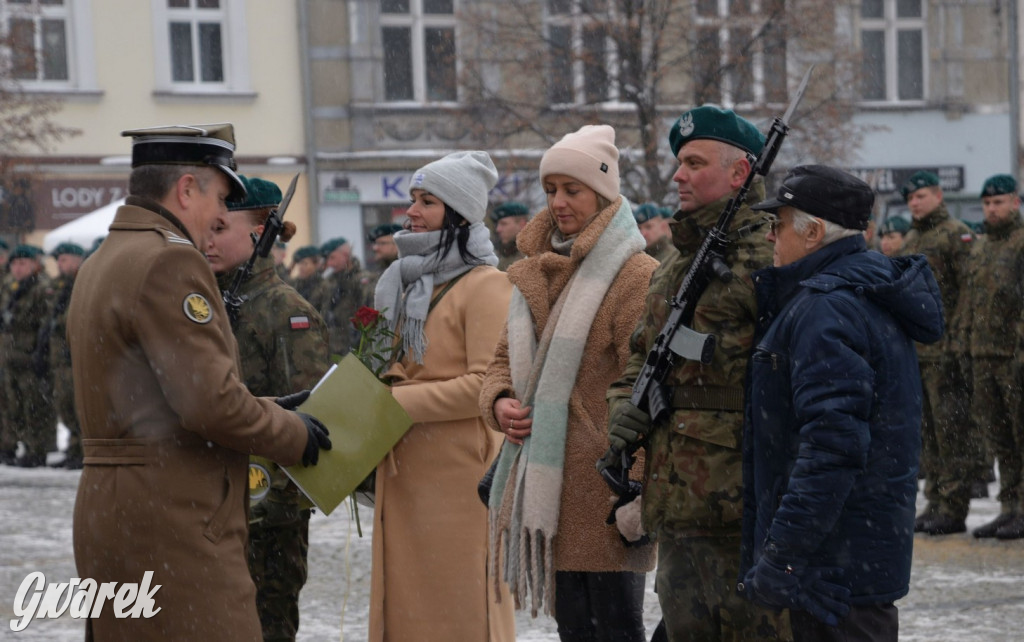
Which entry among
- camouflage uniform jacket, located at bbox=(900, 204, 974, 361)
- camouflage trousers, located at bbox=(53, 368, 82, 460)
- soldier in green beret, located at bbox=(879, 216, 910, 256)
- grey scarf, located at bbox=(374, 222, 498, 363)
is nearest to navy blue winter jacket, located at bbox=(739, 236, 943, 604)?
grey scarf, located at bbox=(374, 222, 498, 363)

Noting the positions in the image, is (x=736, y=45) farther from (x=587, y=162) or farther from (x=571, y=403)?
(x=571, y=403)

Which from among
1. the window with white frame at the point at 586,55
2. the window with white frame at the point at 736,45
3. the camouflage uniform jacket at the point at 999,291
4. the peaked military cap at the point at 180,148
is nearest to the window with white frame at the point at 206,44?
the window with white frame at the point at 586,55

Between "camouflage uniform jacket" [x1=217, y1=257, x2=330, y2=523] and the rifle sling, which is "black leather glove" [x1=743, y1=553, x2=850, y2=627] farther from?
"camouflage uniform jacket" [x1=217, y1=257, x2=330, y2=523]

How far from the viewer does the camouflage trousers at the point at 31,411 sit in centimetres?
1494

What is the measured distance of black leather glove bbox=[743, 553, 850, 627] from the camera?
3.44 m

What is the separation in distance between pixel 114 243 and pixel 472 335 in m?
1.66

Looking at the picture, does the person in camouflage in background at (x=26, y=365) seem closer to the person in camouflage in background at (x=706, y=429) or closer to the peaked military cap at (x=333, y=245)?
the peaked military cap at (x=333, y=245)

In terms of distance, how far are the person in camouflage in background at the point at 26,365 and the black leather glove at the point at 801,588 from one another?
41.8 feet

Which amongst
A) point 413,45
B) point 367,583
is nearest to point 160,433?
point 367,583

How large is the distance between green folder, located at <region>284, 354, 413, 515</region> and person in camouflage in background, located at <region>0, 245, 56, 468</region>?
37.2ft

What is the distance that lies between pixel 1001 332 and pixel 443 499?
18.2ft

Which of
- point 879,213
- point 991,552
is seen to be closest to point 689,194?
point 991,552

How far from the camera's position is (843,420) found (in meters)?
3.40

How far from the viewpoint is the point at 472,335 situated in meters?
5.03
